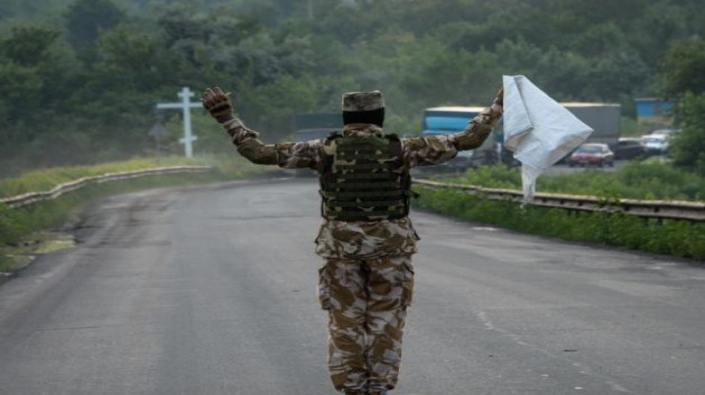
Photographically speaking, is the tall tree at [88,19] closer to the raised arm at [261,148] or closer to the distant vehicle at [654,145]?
the distant vehicle at [654,145]

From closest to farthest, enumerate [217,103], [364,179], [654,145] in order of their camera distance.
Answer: [364,179], [217,103], [654,145]

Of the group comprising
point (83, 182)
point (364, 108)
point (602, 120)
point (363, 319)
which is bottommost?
point (83, 182)

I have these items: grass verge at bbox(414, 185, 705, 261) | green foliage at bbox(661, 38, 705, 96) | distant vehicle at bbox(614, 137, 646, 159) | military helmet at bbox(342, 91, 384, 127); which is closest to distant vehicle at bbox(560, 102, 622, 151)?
distant vehicle at bbox(614, 137, 646, 159)

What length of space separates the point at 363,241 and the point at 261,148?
82cm

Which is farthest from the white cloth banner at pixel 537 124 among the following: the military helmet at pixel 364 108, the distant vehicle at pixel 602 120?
the distant vehicle at pixel 602 120

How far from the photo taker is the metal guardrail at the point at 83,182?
29370 mm

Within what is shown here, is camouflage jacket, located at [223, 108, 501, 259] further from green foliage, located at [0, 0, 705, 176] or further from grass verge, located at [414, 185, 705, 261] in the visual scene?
green foliage, located at [0, 0, 705, 176]

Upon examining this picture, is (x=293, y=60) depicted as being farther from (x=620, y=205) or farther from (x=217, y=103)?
(x=217, y=103)

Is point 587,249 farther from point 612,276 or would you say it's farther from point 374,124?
point 374,124

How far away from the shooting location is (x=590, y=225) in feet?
76.3

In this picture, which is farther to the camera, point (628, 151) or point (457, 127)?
point (628, 151)

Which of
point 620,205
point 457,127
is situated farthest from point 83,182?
point 457,127

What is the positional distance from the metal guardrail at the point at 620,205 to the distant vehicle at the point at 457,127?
3273cm

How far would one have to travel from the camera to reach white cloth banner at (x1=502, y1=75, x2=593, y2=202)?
33.1 feet
